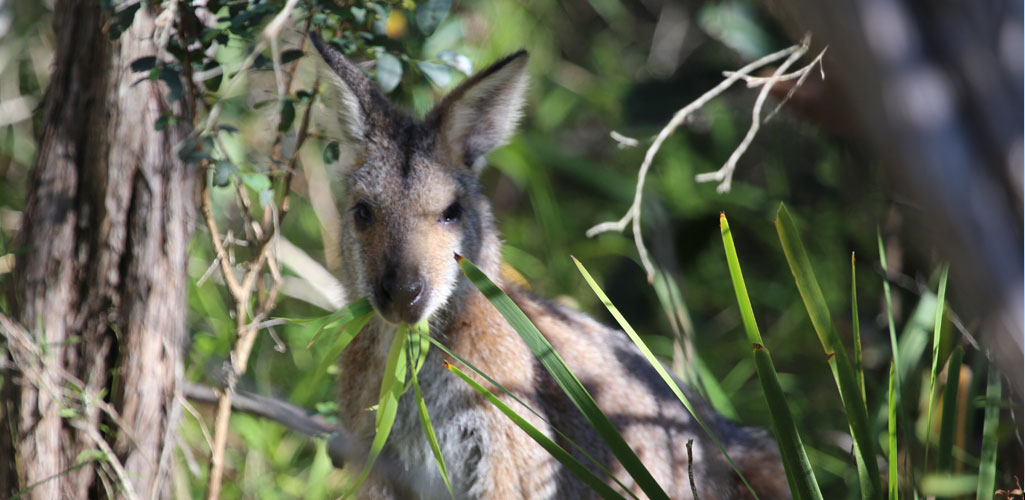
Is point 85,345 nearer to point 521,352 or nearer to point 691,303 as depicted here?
point 521,352

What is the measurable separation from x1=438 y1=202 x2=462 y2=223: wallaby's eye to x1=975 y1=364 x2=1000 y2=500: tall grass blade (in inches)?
66.6

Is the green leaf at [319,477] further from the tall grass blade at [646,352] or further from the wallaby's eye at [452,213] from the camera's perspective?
the tall grass blade at [646,352]

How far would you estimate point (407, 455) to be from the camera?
3.06 metres

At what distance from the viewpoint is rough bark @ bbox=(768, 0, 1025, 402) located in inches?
43.0

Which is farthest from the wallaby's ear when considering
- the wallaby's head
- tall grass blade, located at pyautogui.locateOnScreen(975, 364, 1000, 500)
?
tall grass blade, located at pyautogui.locateOnScreen(975, 364, 1000, 500)

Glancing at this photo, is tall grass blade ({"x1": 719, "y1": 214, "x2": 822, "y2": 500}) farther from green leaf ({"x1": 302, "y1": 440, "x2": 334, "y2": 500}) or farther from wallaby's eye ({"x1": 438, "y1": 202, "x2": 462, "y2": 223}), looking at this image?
green leaf ({"x1": 302, "y1": 440, "x2": 334, "y2": 500})

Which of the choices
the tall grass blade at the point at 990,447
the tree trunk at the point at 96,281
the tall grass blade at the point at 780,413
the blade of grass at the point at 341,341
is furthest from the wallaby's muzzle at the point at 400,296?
the tall grass blade at the point at 990,447

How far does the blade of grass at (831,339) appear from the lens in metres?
2.18

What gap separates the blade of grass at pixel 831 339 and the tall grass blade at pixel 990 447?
15.9 inches

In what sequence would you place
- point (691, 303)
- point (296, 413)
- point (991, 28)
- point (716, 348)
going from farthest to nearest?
point (691, 303), point (716, 348), point (296, 413), point (991, 28)

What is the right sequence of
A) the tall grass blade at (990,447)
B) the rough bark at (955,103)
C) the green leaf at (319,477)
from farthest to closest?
1. the green leaf at (319,477)
2. the tall grass blade at (990,447)
3. the rough bark at (955,103)

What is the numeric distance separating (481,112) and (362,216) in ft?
1.84

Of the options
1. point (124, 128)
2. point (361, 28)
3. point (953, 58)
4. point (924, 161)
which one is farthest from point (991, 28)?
point (124, 128)

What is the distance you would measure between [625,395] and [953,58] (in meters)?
2.24
